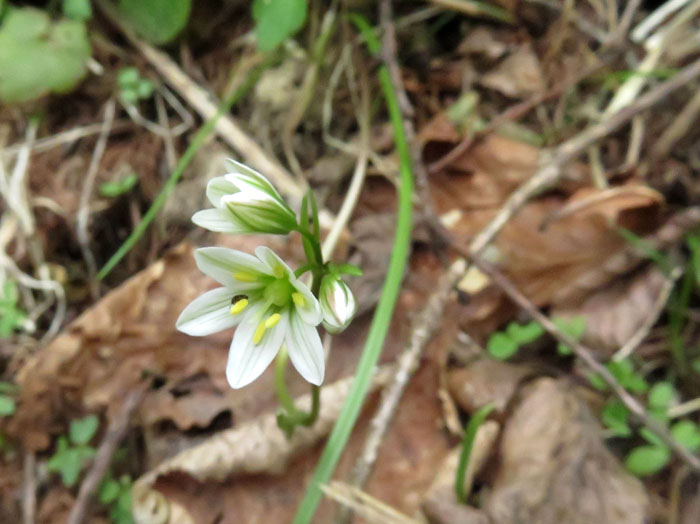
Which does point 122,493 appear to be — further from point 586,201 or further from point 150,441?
point 586,201

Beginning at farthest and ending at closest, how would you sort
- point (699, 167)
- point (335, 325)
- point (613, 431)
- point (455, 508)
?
point (699, 167)
point (613, 431)
point (455, 508)
point (335, 325)

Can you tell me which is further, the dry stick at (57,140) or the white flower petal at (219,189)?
the dry stick at (57,140)

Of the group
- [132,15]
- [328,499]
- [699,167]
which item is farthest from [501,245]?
[132,15]

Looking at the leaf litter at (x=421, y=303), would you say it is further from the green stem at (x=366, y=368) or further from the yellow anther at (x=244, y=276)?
the yellow anther at (x=244, y=276)

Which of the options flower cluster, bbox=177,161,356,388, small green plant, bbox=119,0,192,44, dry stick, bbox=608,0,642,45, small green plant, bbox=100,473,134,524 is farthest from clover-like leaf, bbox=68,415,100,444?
dry stick, bbox=608,0,642,45

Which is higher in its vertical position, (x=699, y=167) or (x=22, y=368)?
(x=22, y=368)

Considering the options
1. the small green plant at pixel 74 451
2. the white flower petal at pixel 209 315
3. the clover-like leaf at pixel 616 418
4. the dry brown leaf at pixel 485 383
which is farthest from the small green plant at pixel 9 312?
the clover-like leaf at pixel 616 418
